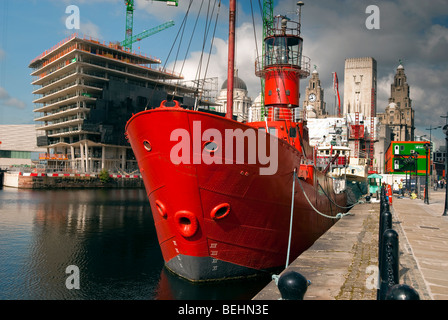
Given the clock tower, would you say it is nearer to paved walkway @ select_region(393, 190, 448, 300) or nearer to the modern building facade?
the modern building facade

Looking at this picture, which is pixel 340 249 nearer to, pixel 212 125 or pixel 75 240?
pixel 212 125

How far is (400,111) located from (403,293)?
6840 inches

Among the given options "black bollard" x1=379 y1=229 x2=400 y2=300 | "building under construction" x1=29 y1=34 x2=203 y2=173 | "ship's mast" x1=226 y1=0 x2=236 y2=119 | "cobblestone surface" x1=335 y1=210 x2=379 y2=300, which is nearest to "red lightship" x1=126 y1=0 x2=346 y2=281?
"cobblestone surface" x1=335 y1=210 x2=379 y2=300

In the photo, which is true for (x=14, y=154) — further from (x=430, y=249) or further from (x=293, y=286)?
(x=293, y=286)

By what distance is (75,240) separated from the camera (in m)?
19.4

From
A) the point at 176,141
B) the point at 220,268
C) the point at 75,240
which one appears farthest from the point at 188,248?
the point at 75,240

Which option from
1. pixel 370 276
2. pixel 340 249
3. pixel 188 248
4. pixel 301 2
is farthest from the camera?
pixel 301 2

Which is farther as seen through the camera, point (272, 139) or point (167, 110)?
point (272, 139)

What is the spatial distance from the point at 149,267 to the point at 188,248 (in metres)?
3.98

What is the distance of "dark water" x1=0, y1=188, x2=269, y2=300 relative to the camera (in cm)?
1148

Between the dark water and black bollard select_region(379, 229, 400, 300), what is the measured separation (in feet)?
22.1

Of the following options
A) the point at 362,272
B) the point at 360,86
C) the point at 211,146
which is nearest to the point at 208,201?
the point at 211,146

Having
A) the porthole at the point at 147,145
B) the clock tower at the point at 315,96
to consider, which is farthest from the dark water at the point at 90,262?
the clock tower at the point at 315,96

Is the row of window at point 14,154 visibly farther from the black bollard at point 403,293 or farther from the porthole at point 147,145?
the black bollard at point 403,293
